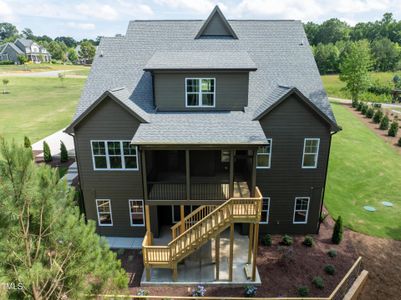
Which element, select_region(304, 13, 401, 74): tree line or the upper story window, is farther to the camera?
select_region(304, 13, 401, 74): tree line

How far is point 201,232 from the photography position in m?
13.5

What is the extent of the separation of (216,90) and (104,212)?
32.0 feet

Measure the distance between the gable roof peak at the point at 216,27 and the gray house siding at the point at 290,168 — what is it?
6823 millimetres

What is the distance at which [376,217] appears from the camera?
63.8 feet

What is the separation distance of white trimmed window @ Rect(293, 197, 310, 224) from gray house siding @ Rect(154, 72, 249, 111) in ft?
22.0

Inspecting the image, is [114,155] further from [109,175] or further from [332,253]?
[332,253]

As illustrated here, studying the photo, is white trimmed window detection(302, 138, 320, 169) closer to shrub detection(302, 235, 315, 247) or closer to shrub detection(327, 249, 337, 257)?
shrub detection(302, 235, 315, 247)

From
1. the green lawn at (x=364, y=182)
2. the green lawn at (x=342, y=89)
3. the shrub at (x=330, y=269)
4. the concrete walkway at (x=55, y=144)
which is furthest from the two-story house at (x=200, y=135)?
the green lawn at (x=342, y=89)

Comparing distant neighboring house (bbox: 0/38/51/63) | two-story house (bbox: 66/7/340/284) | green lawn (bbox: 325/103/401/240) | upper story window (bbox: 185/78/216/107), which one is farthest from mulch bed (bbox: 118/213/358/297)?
distant neighboring house (bbox: 0/38/51/63)

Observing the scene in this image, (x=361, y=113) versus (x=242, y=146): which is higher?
(x=242, y=146)

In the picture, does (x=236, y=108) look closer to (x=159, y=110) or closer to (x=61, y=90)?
(x=159, y=110)

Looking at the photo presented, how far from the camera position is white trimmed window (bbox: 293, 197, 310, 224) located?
1727cm

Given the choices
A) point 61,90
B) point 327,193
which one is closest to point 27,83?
point 61,90

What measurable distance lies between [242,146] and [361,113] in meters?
45.1
